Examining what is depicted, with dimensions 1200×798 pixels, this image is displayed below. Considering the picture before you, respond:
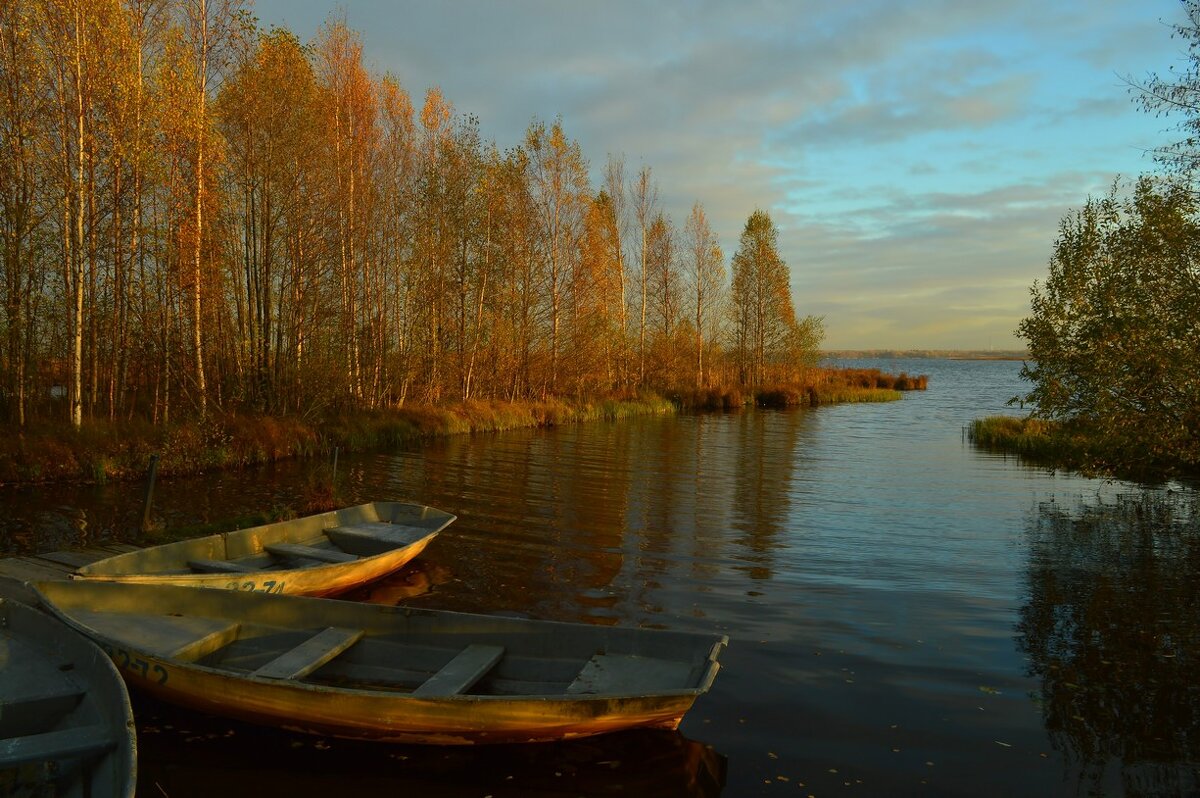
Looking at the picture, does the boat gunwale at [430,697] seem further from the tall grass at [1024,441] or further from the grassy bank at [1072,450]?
the tall grass at [1024,441]

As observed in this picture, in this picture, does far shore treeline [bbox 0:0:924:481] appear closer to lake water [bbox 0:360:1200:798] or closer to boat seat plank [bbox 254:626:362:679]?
lake water [bbox 0:360:1200:798]

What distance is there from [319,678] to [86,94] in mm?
15704

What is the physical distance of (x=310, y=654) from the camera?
20.3 ft

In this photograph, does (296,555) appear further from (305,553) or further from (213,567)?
(213,567)

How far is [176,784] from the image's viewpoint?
5.32m

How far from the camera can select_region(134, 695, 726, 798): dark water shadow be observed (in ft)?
17.5

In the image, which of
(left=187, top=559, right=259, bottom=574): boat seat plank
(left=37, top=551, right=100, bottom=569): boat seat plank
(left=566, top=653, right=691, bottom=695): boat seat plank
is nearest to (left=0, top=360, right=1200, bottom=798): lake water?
(left=566, top=653, right=691, bottom=695): boat seat plank

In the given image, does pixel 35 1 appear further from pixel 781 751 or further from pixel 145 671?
pixel 781 751

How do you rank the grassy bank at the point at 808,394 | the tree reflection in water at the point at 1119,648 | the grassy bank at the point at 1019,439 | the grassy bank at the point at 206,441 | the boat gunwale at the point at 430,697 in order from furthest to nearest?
the grassy bank at the point at 808,394 → the grassy bank at the point at 1019,439 → the grassy bank at the point at 206,441 → the tree reflection in water at the point at 1119,648 → the boat gunwale at the point at 430,697

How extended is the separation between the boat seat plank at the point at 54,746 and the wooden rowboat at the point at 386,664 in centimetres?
112

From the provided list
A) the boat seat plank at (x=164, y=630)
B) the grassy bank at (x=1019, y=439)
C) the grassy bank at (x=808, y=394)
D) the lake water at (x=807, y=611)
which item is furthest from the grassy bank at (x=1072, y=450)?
the grassy bank at (x=808, y=394)

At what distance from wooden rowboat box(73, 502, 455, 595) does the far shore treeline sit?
834cm

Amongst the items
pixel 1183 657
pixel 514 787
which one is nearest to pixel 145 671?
pixel 514 787

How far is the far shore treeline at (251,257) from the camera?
16234 millimetres
